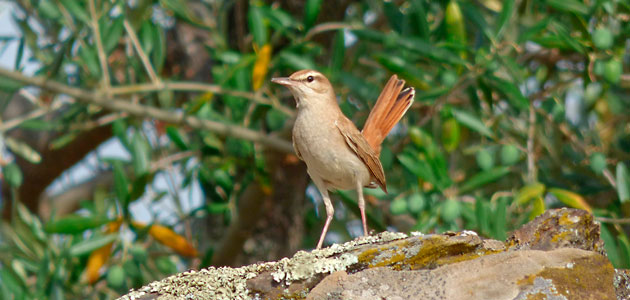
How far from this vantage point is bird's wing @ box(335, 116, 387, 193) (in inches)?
170

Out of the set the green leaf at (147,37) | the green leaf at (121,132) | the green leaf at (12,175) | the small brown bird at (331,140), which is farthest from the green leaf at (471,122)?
the green leaf at (12,175)

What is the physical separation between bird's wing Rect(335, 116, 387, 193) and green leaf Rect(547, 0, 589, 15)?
1.51 m

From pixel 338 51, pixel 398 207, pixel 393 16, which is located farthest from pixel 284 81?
pixel 393 16

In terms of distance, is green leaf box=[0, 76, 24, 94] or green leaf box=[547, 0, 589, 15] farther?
green leaf box=[0, 76, 24, 94]

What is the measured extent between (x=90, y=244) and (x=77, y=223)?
17cm

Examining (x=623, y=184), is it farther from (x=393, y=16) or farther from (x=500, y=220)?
(x=393, y=16)

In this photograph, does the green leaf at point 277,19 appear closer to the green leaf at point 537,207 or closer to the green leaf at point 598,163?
the green leaf at point 537,207

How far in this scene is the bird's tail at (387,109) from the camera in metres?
4.61

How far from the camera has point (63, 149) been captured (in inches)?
309

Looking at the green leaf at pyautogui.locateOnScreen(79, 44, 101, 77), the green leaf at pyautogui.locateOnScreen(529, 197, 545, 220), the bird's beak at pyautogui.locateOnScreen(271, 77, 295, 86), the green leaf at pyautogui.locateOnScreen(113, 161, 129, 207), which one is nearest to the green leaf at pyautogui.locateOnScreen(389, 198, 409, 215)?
the green leaf at pyautogui.locateOnScreen(529, 197, 545, 220)

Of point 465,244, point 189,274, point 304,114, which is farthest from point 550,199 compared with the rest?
point 189,274

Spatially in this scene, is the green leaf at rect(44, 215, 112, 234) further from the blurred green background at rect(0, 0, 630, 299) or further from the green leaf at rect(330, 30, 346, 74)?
the green leaf at rect(330, 30, 346, 74)

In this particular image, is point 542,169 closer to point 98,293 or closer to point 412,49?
point 412,49

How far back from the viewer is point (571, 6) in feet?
15.6
